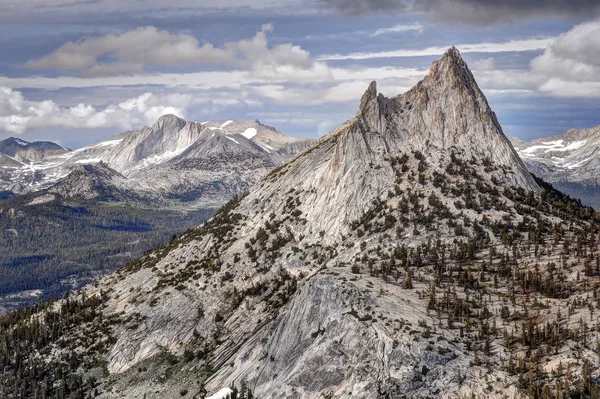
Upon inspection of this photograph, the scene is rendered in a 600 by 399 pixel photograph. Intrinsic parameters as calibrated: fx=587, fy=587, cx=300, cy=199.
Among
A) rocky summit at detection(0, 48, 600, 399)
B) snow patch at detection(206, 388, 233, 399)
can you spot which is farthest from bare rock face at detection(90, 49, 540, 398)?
snow patch at detection(206, 388, 233, 399)

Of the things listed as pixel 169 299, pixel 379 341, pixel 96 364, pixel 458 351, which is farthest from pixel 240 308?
pixel 458 351

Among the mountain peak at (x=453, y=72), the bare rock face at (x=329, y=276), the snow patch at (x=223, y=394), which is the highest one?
the mountain peak at (x=453, y=72)

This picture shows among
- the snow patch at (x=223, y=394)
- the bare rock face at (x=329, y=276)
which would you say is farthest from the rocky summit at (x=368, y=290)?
the snow patch at (x=223, y=394)

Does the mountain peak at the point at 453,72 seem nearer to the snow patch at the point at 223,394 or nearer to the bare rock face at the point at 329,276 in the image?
the bare rock face at the point at 329,276

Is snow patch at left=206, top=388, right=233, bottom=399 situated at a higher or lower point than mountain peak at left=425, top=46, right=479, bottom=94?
lower

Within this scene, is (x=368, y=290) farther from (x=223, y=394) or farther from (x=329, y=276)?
(x=223, y=394)

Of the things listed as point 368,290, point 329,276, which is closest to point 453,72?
point 329,276

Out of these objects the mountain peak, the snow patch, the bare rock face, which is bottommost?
the snow patch

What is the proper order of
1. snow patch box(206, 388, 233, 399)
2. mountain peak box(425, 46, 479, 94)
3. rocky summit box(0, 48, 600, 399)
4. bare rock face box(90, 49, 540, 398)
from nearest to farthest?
rocky summit box(0, 48, 600, 399)
bare rock face box(90, 49, 540, 398)
snow patch box(206, 388, 233, 399)
mountain peak box(425, 46, 479, 94)

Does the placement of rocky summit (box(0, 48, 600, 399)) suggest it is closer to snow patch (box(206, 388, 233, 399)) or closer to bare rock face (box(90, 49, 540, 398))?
bare rock face (box(90, 49, 540, 398))
